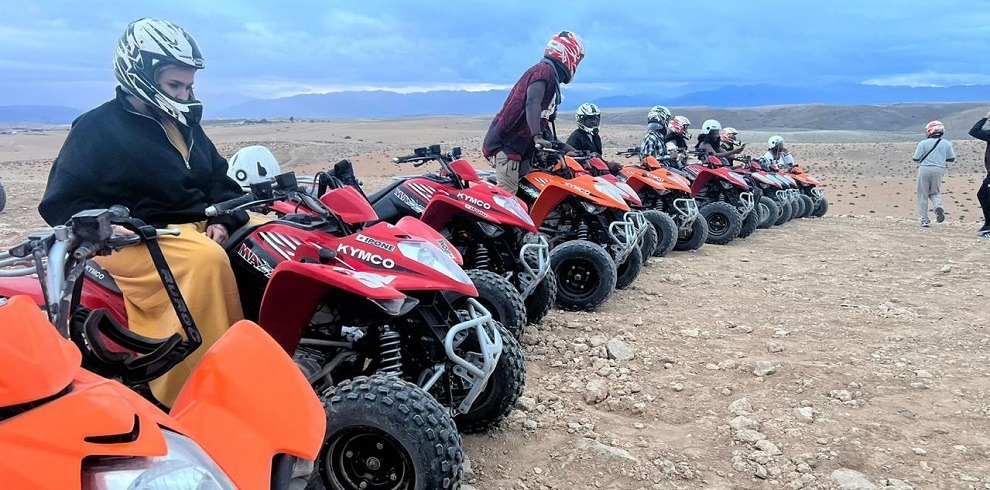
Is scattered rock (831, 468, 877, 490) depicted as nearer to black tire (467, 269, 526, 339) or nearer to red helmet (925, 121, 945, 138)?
black tire (467, 269, 526, 339)

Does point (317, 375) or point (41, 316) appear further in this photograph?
point (317, 375)

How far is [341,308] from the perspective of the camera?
9.43 feet

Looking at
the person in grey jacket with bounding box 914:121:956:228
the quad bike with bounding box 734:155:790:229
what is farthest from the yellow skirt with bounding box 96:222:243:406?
the person in grey jacket with bounding box 914:121:956:228

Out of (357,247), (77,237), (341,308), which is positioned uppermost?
(77,237)

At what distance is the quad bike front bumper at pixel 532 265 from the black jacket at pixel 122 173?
2.19 metres

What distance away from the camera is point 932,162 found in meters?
12.8

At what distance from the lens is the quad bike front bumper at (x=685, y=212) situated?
336 inches

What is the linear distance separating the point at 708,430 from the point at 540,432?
2.74 ft

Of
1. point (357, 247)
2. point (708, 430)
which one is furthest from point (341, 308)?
point (708, 430)

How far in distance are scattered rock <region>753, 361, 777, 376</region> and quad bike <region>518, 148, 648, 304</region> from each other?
1.59 meters

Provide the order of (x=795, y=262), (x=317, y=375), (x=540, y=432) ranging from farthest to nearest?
(x=795, y=262) → (x=540, y=432) → (x=317, y=375)

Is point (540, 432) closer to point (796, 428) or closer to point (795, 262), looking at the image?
point (796, 428)

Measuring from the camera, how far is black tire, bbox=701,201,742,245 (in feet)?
31.7

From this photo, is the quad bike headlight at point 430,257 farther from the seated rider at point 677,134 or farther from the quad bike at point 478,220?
the seated rider at point 677,134
